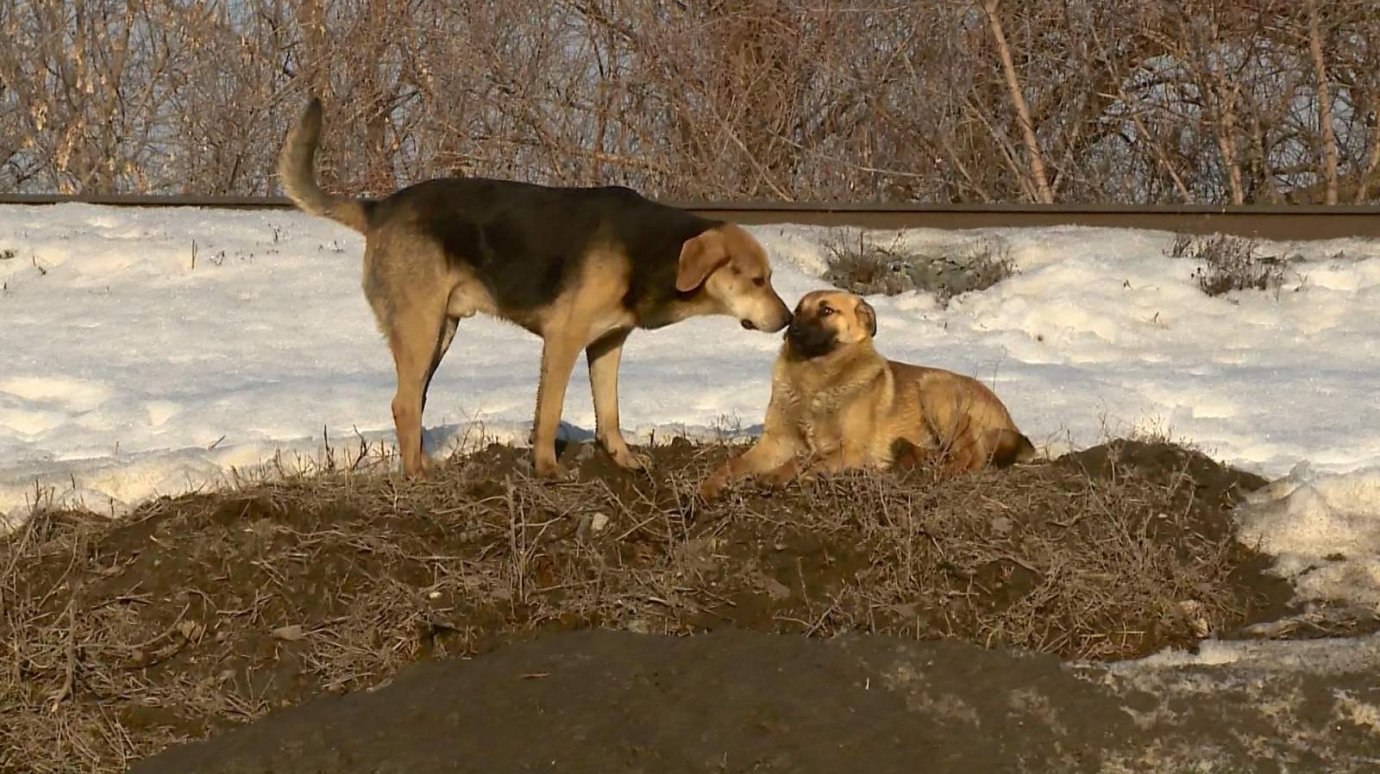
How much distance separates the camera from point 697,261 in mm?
6559

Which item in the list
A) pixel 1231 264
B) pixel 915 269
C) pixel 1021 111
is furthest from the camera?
pixel 1021 111

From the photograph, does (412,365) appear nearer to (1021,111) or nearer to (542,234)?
(542,234)

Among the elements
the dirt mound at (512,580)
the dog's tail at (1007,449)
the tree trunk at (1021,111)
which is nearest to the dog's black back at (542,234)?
the dirt mound at (512,580)

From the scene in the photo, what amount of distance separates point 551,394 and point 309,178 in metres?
1.53

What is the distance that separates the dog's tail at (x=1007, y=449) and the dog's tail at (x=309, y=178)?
2859mm

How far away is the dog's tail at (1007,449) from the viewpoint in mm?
6953

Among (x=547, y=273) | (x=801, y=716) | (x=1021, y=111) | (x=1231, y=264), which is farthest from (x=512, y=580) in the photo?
(x=1021, y=111)

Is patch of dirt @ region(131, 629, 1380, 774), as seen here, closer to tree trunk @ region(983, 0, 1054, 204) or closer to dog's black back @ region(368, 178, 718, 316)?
dog's black back @ region(368, 178, 718, 316)

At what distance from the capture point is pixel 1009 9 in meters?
17.9

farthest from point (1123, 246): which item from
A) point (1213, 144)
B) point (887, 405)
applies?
point (887, 405)

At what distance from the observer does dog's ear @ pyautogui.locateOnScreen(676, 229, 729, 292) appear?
654cm

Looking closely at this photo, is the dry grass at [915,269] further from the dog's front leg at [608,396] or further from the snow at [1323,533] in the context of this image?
the snow at [1323,533]

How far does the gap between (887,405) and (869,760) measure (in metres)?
2.83

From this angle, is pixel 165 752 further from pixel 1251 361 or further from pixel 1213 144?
pixel 1213 144
